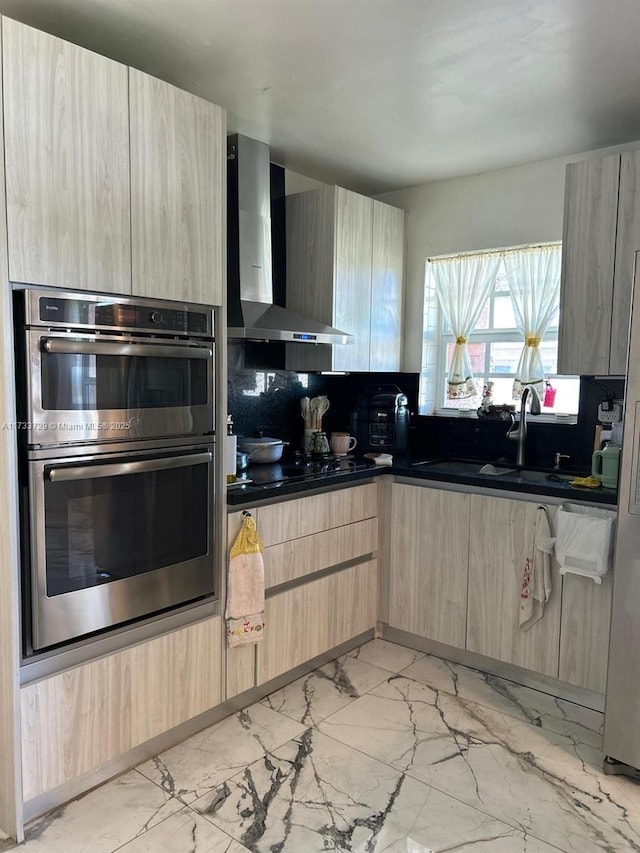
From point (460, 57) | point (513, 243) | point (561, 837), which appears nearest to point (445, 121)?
point (460, 57)

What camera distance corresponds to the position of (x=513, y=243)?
3.29 metres

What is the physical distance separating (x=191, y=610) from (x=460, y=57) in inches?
84.3

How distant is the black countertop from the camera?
98.7 inches

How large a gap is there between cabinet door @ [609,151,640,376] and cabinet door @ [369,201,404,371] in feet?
4.09

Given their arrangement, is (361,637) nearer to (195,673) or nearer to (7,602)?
(195,673)

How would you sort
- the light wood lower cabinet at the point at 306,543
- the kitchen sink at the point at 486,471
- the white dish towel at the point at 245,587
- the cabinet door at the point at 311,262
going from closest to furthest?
the white dish towel at the point at 245,587 < the light wood lower cabinet at the point at 306,543 < the kitchen sink at the point at 486,471 < the cabinet door at the point at 311,262

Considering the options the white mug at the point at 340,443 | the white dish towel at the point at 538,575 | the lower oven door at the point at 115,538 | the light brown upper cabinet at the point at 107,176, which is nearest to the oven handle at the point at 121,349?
the light brown upper cabinet at the point at 107,176

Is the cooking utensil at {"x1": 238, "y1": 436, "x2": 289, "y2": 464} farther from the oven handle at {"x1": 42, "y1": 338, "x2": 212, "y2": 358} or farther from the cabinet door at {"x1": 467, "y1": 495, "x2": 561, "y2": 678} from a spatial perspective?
the cabinet door at {"x1": 467, "y1": 495, "x2": 561, "y2": 678}

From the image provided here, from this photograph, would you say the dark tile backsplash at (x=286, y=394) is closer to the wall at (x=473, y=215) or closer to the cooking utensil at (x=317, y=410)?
the cooking utensil at (x=317, y=410)

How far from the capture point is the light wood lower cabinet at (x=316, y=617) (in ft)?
8.51

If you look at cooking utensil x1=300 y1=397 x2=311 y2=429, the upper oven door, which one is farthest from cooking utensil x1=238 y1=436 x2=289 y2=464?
the upper oven door

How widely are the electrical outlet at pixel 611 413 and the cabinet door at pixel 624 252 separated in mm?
346

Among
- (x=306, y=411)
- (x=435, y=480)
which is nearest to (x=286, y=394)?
(x=306, y=411)

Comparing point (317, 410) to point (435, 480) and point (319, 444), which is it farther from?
point (435, 480)
